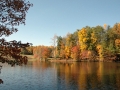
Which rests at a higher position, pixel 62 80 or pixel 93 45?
pixel 93 45

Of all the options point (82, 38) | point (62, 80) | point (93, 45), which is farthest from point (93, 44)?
point (62, 80)

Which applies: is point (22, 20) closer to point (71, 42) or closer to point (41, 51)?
point (71, 42)

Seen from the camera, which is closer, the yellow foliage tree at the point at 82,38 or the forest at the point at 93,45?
the forest at the point at 93,45

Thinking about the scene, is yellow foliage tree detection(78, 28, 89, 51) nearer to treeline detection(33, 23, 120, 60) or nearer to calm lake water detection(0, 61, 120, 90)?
treeline detection(33, 23, 120, 60)

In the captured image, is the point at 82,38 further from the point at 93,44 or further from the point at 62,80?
the point at 62,80

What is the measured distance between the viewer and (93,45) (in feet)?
319

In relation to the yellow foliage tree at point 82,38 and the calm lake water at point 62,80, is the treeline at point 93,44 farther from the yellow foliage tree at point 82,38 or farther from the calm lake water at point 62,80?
the calm lake water at point 62,80

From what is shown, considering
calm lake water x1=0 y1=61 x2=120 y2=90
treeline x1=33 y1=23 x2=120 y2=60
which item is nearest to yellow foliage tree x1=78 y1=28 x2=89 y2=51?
treeline x1=33 y1=23 x2=120 y2=60

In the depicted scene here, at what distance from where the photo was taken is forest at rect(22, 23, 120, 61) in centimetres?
9375

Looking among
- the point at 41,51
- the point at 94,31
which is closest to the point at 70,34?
the point at 94,31

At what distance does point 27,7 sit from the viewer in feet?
35.9

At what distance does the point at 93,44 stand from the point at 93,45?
1.77 feet

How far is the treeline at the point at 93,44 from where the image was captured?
93938 mm

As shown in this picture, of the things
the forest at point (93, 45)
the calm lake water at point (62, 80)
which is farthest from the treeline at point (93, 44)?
the calm lake water at point (62, 80)
